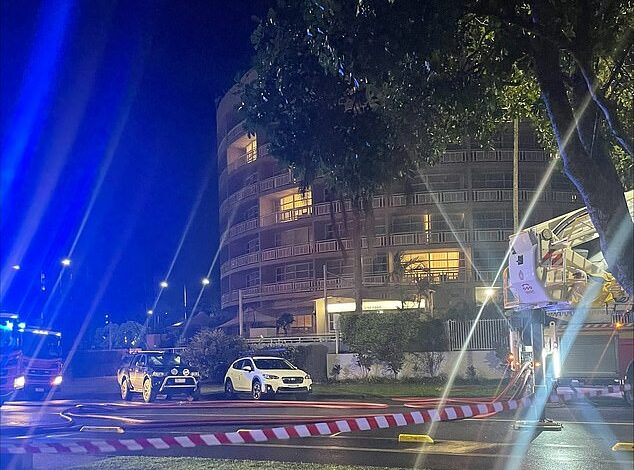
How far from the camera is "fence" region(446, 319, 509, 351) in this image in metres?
27.9

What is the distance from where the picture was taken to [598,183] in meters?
8.48

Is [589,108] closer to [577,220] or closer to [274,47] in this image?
[274,47]

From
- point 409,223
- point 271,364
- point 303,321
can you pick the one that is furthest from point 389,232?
point 271,364

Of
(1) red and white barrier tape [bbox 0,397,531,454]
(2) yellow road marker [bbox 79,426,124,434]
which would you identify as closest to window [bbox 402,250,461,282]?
(1) red and white barrier tape [bbox 0,397,531,454]

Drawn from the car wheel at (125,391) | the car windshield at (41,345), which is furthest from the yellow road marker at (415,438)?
the car windshield at (41,345)

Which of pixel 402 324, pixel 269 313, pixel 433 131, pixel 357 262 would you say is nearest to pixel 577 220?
pixel 433 131

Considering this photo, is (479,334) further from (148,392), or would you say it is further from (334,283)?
(334,283)

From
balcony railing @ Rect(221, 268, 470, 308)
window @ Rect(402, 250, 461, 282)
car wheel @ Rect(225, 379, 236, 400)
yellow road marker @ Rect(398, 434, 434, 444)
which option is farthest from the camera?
window @ Rect(402, 250, 461, 282)

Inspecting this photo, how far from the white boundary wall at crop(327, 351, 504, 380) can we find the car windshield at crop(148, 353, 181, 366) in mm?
8172

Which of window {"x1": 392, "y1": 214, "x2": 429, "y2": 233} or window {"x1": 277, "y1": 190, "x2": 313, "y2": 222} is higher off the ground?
window {"x1": 277, "y1": 190, "x2": 313, "y2": 222}

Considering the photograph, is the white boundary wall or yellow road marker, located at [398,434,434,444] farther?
the white boundary wall

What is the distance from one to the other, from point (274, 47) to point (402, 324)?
2025 centimetres

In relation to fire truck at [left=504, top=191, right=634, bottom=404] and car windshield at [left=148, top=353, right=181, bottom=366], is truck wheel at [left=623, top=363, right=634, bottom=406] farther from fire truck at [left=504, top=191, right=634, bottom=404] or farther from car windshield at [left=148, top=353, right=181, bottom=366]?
car windshield at [left=148, top=353, right=181, bottom=366]

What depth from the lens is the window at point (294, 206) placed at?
49.0 meters
